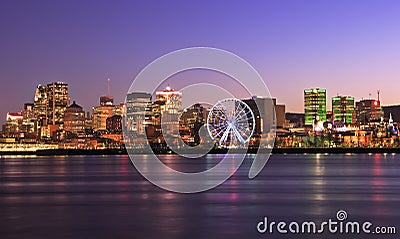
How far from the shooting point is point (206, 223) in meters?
25.6

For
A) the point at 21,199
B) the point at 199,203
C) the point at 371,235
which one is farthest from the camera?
the point at 21,199

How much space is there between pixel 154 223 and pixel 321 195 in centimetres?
1478

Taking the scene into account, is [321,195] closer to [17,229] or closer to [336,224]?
[336,224]

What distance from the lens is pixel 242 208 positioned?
101ft

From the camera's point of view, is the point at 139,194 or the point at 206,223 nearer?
the point at 206,223

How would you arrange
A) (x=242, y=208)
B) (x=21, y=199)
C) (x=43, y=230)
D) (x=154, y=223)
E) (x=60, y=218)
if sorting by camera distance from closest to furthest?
1. (x=43, y=230)
2. (x=154, y=223)
3. (x=60, y=218)
4. (x=242, y=208)
5. (x=21, y=199)

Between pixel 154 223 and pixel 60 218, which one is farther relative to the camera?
pixel 60 218

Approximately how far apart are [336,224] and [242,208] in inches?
278

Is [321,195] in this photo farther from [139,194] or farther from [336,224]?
[336,224]

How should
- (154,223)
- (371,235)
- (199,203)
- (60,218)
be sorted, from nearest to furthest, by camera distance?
(371,235) < (154,223) < (60,218) < (199,203)

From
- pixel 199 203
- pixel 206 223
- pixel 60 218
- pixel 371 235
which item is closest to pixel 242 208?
pixel 199 203

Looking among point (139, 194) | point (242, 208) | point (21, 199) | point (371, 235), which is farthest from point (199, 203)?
point (371, 235)

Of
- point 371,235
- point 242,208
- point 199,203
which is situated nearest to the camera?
point 371,235

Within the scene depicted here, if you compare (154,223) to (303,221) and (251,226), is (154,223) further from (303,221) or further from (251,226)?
(303,221)
